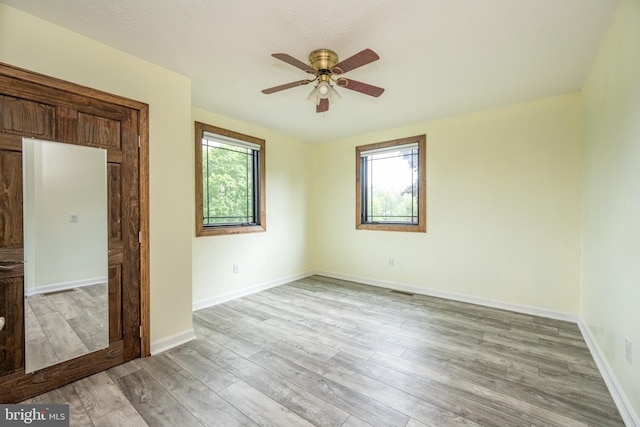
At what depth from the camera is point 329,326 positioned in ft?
9.62

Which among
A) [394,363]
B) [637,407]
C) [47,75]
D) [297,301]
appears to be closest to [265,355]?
[394,363]

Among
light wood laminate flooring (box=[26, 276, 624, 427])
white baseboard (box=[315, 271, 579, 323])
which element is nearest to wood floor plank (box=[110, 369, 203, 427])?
light wood laminate flooring (box=[26, 276, 624, 427])

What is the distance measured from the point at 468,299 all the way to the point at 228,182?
3.61 meters

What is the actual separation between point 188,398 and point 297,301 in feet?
6.53

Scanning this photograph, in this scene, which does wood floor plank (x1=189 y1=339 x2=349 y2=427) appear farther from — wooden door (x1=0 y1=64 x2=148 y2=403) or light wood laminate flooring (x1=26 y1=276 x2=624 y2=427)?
wooden door (x1=0 y1=64 x2=148 y2=403)

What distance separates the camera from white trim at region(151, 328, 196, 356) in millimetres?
2368

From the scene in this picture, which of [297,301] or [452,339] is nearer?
[452,339]

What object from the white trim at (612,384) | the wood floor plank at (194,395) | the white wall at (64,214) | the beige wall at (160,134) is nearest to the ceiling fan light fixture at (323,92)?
the beige wall at (160,134)

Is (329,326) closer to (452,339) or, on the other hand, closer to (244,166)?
(452,339)

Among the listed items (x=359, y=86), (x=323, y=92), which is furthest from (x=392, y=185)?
(x=323, y=92)

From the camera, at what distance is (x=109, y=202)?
2.15 metres

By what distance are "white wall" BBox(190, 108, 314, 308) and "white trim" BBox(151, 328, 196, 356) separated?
855mm

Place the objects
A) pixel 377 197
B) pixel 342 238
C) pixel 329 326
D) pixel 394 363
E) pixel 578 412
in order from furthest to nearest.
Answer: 1. pixel 342 238
2. pixel 377 197
3. pixel 329 326
4. pixel 394 363
5. pixel 578 412

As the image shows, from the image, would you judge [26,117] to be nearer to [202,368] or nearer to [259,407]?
[202,368]
